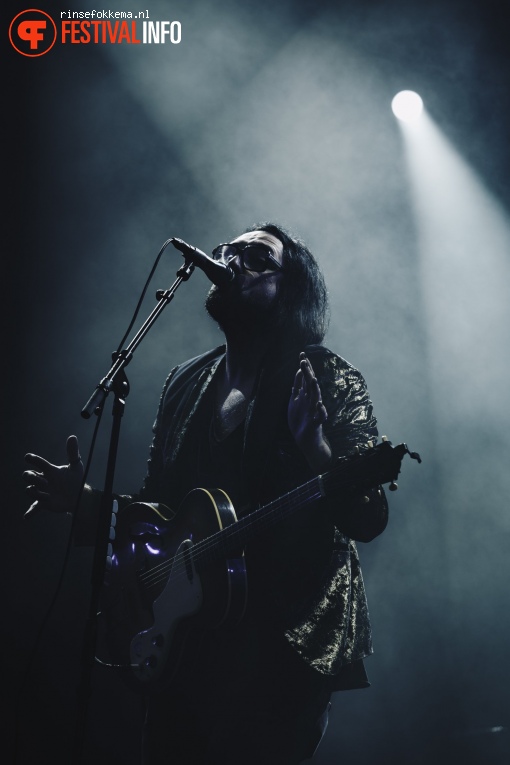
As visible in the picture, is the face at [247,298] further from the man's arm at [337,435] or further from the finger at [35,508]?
the finger at [35,508]

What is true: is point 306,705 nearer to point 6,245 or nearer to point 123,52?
point 6,245

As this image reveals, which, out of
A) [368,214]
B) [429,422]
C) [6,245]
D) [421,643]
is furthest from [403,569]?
[6,245]

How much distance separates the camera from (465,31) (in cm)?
472

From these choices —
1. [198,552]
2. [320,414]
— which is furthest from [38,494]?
[320,414]

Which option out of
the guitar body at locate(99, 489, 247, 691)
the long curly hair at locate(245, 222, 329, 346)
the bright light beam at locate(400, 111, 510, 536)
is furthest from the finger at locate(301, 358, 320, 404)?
the bright light beam at locate(400, 111, 510, 536)

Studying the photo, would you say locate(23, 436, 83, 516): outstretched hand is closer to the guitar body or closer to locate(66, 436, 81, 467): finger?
locate(66, 436, 81, 467): finger

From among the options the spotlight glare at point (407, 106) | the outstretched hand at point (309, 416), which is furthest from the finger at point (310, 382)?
the spotlight glare at point (407, 106)

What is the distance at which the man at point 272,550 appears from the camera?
191cm

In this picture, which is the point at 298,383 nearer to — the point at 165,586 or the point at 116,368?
the point at 116,368

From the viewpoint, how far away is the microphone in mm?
2131

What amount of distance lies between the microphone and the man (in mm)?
240

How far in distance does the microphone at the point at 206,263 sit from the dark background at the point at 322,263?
7.01 ft

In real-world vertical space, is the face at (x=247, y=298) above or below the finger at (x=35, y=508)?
above

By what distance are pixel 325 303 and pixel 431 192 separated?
2.36m
